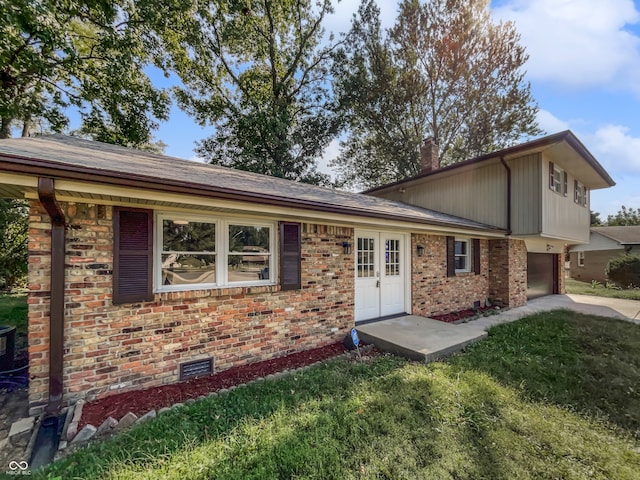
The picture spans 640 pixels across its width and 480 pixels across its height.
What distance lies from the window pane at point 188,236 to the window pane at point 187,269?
4.3 inches

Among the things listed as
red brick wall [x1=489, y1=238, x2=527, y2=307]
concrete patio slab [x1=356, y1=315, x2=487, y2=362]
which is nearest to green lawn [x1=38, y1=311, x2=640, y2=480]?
concrete patio slab [x1=356, y1=315, x2=487, y2=362]

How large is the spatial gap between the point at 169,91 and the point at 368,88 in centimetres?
1075

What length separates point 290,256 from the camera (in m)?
4.90

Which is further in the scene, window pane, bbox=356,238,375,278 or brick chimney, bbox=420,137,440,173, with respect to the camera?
brick chimney, bbox=420,137,440,173

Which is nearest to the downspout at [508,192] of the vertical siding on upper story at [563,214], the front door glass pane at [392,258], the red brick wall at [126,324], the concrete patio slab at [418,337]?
the vertical siding on upper story at [563,214]

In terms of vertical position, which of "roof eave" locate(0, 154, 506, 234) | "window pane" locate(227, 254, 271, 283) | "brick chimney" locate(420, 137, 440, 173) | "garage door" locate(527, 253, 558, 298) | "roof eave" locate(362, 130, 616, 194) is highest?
"brick chimney" locate(420, 137, 440, 173)

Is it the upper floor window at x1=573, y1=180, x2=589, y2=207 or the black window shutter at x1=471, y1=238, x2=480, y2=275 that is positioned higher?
the upper floor window at x1=573, y1=180, x2=589, y2=207

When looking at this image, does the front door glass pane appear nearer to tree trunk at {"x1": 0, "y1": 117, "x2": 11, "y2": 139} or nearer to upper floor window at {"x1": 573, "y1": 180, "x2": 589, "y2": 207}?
upper floor window at {"x1": 573, "y1": 180, "x2": 589, "y2": 207}

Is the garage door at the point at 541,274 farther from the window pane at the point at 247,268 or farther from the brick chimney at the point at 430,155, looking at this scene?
the window pane at the point at 247,268

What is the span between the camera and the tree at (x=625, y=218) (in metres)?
36.7

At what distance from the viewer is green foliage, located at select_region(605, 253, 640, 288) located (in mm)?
14680

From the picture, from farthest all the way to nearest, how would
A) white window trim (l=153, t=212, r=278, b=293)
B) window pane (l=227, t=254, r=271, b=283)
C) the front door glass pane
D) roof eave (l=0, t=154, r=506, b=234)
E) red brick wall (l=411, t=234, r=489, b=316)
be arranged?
red brick wall (l=411, t=234, r=489, b=316), the front door glass pane, window pane (l=227, t=254, r=271, b=283), white window trim (l=153, t=212, r=278, b=293), roof eave (l=0, t=154, r=506, b=234)

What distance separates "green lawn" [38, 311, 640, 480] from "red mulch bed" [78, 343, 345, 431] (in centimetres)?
39

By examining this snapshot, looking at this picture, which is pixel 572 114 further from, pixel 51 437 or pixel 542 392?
pixel 51 437
